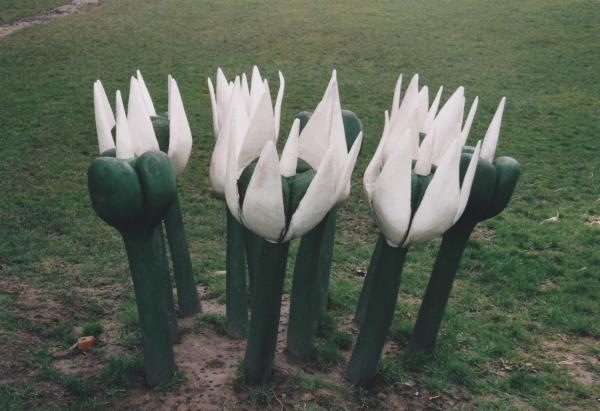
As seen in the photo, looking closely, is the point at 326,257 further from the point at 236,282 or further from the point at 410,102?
the point at 410,102

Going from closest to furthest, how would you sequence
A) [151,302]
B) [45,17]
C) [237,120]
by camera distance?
[237,120]
[151,302]
[45,17]

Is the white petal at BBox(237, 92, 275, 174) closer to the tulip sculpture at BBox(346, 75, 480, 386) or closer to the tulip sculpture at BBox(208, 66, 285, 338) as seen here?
the tulip sculpture at BBox(208, 66, 285, 338)

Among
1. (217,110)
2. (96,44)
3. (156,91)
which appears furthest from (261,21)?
(217,110)

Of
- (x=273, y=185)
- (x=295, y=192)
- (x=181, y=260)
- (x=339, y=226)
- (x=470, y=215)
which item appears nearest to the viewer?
(x=273, y=185)

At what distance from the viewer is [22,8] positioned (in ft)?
65.6

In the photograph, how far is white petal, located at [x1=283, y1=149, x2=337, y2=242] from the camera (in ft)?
11.0

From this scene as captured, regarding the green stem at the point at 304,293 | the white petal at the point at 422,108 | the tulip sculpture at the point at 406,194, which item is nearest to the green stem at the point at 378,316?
the tulip sculpture at the point at 406,194

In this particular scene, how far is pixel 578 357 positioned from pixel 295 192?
2.72 meters

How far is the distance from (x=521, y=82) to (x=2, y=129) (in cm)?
965

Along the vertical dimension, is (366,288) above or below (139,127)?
below

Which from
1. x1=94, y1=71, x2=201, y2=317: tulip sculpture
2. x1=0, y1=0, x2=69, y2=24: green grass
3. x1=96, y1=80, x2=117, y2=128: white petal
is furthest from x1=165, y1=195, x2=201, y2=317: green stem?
x1=0, y1=0, x2=69, y2=24: green grass

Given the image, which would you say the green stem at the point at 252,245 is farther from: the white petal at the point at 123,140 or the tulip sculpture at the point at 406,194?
the white petal at the point at 123,140

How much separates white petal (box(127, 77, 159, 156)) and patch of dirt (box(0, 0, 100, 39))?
1509 centimetres

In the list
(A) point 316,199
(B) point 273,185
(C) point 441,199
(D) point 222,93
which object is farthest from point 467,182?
(D) point 222,93
